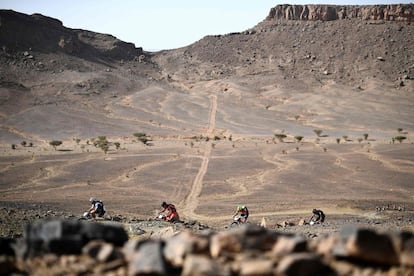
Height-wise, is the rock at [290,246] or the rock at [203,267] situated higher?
the rock at [290,246]

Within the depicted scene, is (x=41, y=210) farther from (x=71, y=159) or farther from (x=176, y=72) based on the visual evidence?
(x=176, y=72)

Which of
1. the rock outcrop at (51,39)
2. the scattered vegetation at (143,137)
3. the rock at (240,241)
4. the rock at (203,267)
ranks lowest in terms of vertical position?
the scattered vegetation at (143,137)

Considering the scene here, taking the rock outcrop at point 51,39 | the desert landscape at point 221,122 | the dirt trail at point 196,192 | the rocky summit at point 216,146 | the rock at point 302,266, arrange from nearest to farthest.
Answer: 1. the rock at point 302,266
2. the rocky summit at point 216,146
3. the dirt trail at point 196,192
4. the desert landscape at point 221,122
5. the rock outcrop at point 51,39

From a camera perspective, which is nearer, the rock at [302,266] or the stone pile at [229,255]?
the rock at [302,266]

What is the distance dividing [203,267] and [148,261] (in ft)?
2.27

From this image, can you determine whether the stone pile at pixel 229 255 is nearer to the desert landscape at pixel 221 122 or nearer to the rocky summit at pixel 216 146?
the rocky summit at pixel 216 146

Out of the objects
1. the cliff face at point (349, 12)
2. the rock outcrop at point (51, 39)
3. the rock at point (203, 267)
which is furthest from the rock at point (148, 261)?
the cliff face at point (349, 12)

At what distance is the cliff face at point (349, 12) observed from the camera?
11706 centimetres

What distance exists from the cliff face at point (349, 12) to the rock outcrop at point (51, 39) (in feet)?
145

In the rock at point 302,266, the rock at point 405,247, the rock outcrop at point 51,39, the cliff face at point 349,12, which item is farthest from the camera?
the cliff face at point 349,12

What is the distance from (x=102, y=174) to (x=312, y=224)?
19661 mm

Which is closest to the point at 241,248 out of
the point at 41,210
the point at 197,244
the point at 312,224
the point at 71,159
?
the point at 197,244

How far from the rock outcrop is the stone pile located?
293 feet

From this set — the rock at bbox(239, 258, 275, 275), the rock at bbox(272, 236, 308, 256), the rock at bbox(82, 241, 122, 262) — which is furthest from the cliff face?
the rock at bbox(239, 258, 275, 275)
